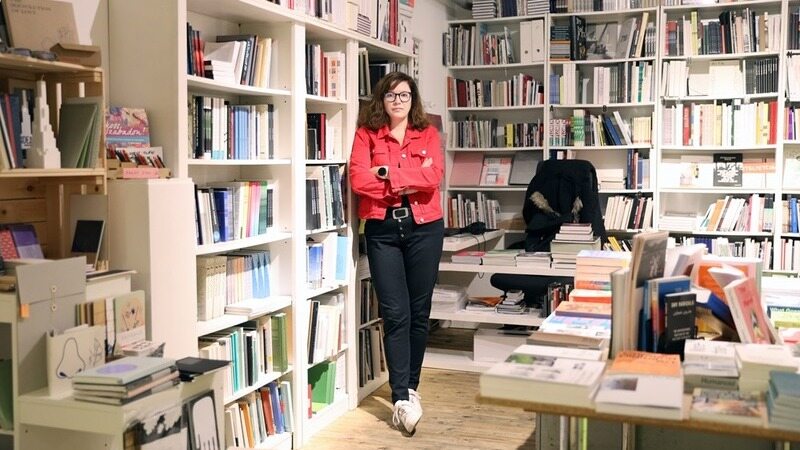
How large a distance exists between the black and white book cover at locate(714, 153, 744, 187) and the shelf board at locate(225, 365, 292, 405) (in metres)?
3.72

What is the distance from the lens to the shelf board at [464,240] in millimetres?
5602

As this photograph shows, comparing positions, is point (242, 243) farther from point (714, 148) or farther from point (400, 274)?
point (714, 148)

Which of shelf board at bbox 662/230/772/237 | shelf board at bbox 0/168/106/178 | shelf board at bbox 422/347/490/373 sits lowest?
shelf board at bbox 422/347/490/373

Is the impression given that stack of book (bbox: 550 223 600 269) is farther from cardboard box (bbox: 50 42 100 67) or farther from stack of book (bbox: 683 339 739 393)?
cardboard box (bbox: 50 42 100 67)

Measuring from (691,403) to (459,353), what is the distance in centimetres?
390

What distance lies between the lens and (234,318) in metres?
3.57

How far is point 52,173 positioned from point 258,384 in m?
1.59

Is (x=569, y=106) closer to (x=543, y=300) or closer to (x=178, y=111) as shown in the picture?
(x=543, y=300)

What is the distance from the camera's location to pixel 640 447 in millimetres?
3111

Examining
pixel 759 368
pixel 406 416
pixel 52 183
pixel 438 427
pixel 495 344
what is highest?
pixel 52 183

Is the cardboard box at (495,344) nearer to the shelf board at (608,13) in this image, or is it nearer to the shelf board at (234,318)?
the shelf board at (234,318)

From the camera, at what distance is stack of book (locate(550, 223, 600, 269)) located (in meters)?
5.46

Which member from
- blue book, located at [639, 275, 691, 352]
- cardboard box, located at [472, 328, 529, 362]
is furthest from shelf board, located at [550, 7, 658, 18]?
blue book, located at [639, 275, 691, 352]

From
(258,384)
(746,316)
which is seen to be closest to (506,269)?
(258,384)
